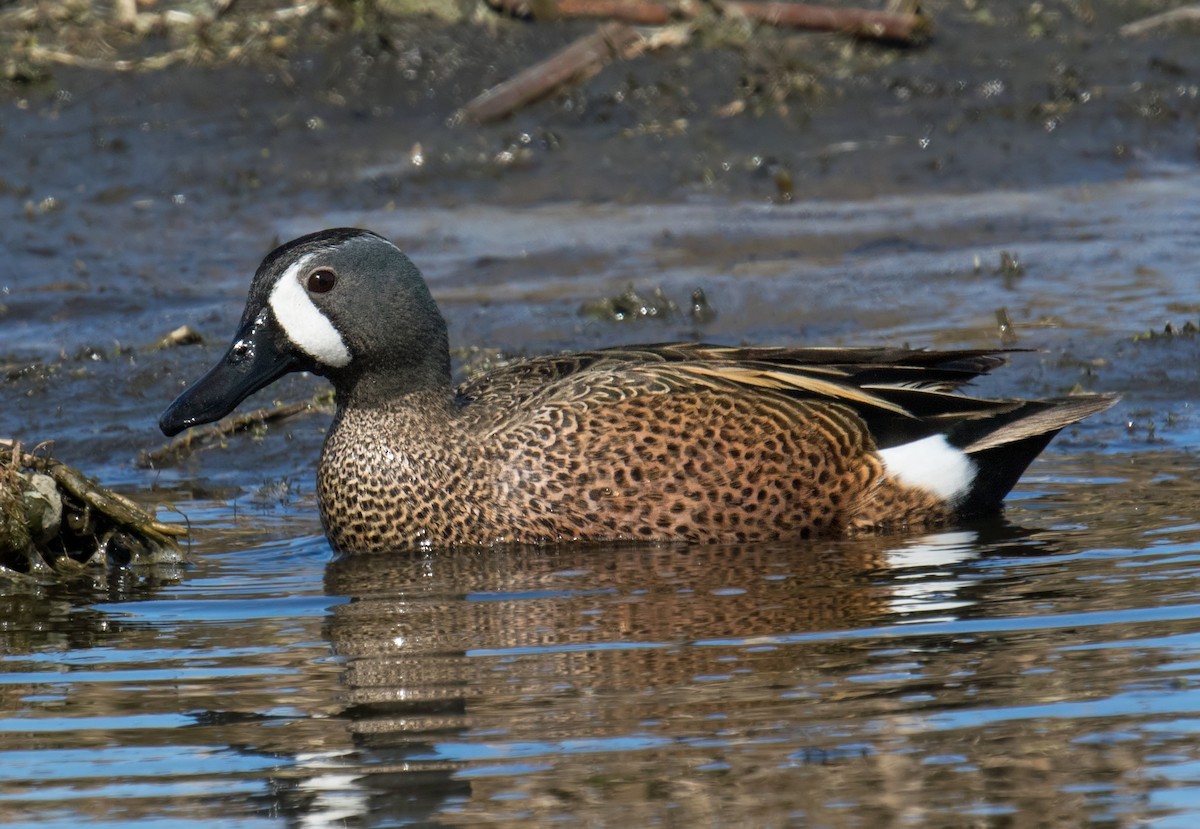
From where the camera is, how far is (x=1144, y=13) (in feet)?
41.2

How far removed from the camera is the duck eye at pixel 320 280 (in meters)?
5.96

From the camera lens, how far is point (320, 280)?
5965mm

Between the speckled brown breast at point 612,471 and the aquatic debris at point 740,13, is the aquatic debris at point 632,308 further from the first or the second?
the aquatic debris at point 740,13

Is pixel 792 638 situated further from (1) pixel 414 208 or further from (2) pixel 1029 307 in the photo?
(1) pixel 414 208

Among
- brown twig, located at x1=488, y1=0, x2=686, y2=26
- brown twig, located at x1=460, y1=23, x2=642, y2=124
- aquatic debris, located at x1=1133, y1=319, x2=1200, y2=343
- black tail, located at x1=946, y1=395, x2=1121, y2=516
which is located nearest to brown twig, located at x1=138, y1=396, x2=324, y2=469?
black tail, located at x1=946, y1=395, x2=1121, y2=516

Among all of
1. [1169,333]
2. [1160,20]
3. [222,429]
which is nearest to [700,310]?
[1169,333]

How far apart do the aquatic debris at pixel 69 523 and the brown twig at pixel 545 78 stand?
223 inches

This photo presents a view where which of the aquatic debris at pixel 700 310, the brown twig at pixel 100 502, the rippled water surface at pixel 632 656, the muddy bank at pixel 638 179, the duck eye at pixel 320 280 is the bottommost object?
the rippled water surface at pixel 632 656

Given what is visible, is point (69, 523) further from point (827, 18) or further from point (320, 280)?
point (827, 18)

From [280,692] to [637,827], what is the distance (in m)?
1.23

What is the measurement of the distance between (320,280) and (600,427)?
3.10ft

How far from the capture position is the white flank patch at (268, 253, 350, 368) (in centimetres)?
594

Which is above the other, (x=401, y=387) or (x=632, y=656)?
(x=401, y=387)

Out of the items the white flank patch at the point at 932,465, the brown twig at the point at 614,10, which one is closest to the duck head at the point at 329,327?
the white flank patch at the point at 932,465
